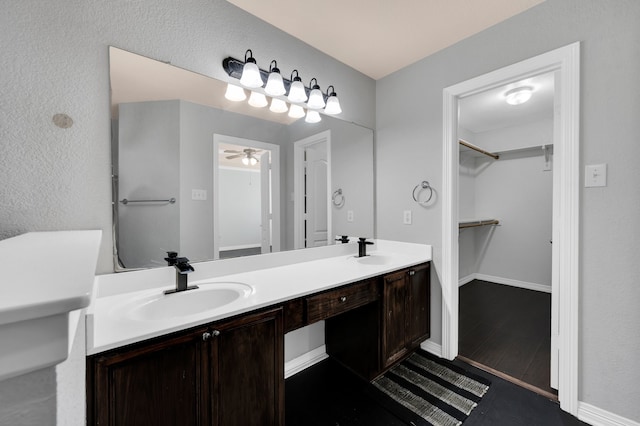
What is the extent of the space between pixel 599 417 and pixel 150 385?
85.4 inches

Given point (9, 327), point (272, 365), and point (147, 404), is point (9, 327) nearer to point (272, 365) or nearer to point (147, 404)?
point (147, 404)

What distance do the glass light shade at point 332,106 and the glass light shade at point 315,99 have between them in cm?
9

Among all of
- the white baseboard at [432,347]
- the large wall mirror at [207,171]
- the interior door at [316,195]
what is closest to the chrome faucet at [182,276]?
the large wall mirror at [207,171]

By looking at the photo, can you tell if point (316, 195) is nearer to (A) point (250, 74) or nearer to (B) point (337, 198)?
(B) point (337, 198)

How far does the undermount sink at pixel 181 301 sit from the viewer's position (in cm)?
113

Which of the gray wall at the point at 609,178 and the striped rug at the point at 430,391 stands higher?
the gray wall at the point at 609,178

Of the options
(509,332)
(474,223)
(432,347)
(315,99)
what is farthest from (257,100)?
(474,223)

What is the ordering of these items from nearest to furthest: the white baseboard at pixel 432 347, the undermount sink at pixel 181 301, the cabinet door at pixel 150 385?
the cabinet door at pixel 150 385 < the undermount sink at pixel 181 301 < the white baseboard at pixel 432 347

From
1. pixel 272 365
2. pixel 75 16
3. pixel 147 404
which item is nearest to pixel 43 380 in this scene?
pixel 147 404

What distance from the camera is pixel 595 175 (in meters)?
1.42

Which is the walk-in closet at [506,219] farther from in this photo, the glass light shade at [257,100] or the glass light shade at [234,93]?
the glass light shade at [234,93]

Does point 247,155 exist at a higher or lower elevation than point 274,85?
lower

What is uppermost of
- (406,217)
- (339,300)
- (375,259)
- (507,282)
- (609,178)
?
(609,178)

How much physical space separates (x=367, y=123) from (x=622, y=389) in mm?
2298
